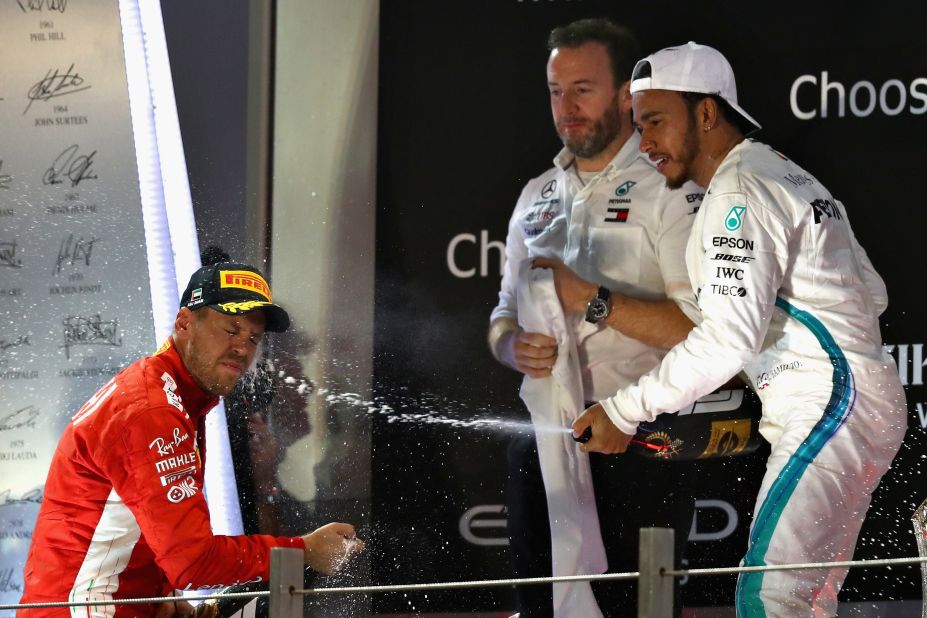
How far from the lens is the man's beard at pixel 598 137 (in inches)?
149

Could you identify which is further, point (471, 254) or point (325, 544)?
Result: point (471, 254)

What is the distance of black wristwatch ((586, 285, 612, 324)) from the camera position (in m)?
3.73

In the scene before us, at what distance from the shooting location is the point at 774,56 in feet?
12.3

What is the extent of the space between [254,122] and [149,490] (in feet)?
5.03

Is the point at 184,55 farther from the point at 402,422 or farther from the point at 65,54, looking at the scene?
the point at 402,422

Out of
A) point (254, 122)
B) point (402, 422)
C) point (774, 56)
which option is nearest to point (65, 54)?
point (254, 122)

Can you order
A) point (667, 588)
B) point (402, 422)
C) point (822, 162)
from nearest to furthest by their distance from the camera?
point (667, 588)
point (822, 162)
point (402, 422)

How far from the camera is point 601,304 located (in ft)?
12.3

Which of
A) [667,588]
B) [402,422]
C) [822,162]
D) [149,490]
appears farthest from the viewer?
[402,422]
